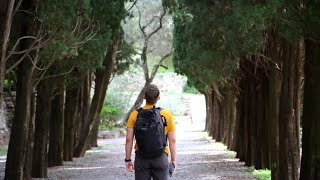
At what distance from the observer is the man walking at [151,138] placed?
591cm

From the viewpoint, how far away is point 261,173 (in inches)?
617

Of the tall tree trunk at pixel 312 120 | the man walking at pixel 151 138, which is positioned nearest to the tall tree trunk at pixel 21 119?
the tall tree trunk at pixel 312 120

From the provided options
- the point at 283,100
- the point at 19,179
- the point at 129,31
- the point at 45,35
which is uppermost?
the point at 129,31

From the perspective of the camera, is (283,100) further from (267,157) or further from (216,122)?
(216,122)

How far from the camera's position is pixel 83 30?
14438 millimetres

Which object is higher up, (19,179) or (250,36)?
(250,36)

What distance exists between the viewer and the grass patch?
47.9 feet

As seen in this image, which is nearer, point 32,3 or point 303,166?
point 303,166

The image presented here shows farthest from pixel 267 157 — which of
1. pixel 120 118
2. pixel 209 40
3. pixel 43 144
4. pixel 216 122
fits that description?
pixel 120 118

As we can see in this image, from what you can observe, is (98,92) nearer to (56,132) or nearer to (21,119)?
(56,132)

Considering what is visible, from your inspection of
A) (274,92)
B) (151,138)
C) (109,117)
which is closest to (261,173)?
(274,92)

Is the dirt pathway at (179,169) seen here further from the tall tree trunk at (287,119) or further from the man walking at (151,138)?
the man walking at (151,138)

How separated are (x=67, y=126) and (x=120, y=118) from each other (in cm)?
2405

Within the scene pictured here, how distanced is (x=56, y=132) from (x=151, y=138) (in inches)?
504
